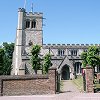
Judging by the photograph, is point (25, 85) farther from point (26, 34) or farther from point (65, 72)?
point (26, 34)

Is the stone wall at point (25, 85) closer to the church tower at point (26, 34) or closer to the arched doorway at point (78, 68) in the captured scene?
the arched doorway at point (78, 68)

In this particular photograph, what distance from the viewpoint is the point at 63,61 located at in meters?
62.8

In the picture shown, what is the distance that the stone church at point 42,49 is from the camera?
207ft

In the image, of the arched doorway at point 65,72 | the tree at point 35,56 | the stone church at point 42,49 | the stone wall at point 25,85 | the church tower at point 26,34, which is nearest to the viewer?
the stone wall at point 25,85

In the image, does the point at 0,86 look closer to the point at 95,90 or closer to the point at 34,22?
the point at 95,90

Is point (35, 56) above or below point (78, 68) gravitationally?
above

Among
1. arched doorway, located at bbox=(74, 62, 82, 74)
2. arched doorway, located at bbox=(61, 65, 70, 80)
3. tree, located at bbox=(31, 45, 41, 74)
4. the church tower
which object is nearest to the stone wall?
tree, located at bbox=(31, 45, 41, 74)

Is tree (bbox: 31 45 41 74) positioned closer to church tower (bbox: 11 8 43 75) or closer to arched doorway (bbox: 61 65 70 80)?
arched doorway (bbox: 61 65 70 80)

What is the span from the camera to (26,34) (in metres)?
69.4

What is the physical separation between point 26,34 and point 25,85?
48.7 metres

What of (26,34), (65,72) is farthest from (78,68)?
(26,34)

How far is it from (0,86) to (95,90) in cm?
824

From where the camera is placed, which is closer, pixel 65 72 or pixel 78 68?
pixel 65 72

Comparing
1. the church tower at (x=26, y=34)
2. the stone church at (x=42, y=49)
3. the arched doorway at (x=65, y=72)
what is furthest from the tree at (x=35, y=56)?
the church tower at (x=26, y=34)
